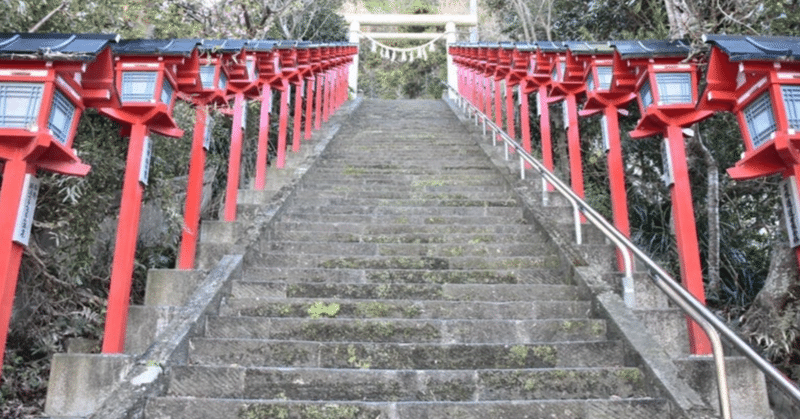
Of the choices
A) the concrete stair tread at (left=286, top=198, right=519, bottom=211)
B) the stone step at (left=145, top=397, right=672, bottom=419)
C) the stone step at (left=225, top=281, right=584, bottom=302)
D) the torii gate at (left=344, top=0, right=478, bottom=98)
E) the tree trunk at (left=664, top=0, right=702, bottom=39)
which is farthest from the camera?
the torii gate at (left=344, top=0, right=478, bottom=98)

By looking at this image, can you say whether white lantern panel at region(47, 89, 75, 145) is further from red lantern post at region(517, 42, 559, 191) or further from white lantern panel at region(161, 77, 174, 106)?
red lantern post at region(517, 42, 559, 191)

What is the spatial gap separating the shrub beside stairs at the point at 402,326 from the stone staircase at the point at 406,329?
0.04 feet

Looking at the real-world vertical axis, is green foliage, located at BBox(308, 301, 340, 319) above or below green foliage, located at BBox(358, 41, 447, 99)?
below

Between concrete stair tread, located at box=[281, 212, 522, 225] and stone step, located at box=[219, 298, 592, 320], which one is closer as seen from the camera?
stone step, located at box=[219, 298, 592, 320]

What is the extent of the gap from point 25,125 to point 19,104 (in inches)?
5.6

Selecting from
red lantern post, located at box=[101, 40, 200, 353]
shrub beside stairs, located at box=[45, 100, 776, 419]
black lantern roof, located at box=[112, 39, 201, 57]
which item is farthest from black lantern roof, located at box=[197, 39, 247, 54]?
shrub beside stairs, located at box=[45, 100, 776, 419]

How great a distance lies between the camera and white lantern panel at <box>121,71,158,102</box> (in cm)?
456

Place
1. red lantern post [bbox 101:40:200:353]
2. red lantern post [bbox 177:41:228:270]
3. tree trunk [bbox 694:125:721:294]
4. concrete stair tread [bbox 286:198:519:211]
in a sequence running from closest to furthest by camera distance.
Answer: red lantern post [bbox 101:40:200:353]
red lantern post [bbox 177:41:228:270]
tree trunk [bbox 694:125:721:294]
concrete stair tread [bbox 286:198:519:211]

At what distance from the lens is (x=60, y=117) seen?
3.66m

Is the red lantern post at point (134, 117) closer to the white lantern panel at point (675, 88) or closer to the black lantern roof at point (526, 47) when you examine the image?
the white lantern panel at point (675, 88)

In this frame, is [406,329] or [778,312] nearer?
[406,329]

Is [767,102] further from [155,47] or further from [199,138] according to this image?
[199,138]

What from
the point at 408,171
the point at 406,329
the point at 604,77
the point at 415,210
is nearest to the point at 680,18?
the point at 604,77

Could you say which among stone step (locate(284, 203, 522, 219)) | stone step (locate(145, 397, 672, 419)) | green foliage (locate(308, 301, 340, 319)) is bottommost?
stone step (locate(145, 397, 672, 419))
